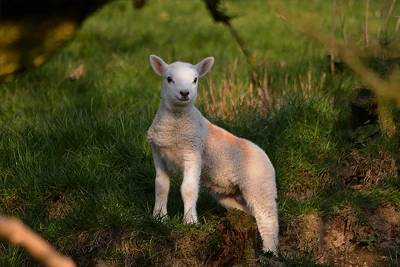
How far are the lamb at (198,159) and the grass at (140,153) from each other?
25 cm

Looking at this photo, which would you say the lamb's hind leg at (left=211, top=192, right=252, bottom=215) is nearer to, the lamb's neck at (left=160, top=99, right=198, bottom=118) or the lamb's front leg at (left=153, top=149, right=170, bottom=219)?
the lamb's front leg at (left=153, top=149, right=170, bottom=219)

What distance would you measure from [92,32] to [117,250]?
646cm

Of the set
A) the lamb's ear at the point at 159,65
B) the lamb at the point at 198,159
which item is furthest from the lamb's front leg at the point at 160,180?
the lamb's ear at the point at 159,65

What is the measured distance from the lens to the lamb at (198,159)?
434cm

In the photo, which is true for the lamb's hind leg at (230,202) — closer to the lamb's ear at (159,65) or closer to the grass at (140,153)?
the grass at (140,153)

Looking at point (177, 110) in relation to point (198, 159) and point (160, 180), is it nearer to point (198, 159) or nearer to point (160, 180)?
point (198, 159)

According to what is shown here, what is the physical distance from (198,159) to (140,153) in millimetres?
1433

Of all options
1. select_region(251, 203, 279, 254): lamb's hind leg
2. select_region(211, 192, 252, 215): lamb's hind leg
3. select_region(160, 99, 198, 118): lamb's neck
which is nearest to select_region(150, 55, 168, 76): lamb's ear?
select_region(160, 99, 198, 118): lamb's neck

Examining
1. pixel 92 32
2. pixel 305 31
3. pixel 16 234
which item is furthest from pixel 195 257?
pixel 92 32

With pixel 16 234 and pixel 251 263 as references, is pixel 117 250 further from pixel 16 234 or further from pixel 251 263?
pixel 16 234

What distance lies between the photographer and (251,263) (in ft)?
13.5

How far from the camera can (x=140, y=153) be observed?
18.8ft

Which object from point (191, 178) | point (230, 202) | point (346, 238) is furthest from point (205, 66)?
point (346, 238)

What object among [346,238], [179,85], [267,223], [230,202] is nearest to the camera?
[179,85]
